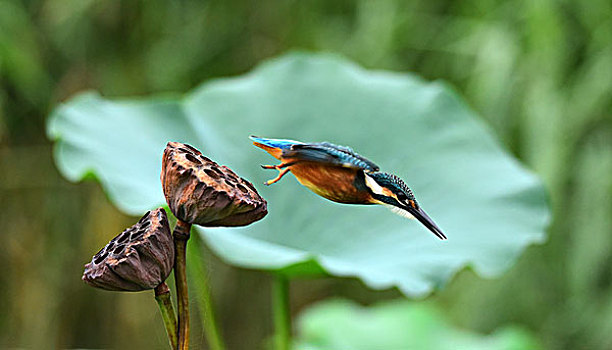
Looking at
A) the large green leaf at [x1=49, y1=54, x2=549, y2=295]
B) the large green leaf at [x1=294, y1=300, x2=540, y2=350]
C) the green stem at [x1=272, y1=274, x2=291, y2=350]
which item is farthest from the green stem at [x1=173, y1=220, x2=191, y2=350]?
the large green leaf at [x1=294, y1=300, x2=540, y2=350]

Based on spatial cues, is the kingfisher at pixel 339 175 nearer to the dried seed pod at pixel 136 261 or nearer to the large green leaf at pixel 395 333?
the dried seed pod at pixel 136 261

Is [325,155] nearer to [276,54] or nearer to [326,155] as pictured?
[326,155]

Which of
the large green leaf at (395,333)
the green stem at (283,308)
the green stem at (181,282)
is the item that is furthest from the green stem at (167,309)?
the large green leaf at (395,333)

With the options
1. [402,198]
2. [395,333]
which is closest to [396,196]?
[402,198]

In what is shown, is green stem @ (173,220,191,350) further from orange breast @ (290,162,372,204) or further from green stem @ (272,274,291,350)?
green stem @ (272,274,291,350)

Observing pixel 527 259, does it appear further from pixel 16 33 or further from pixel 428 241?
pixel 16 33
